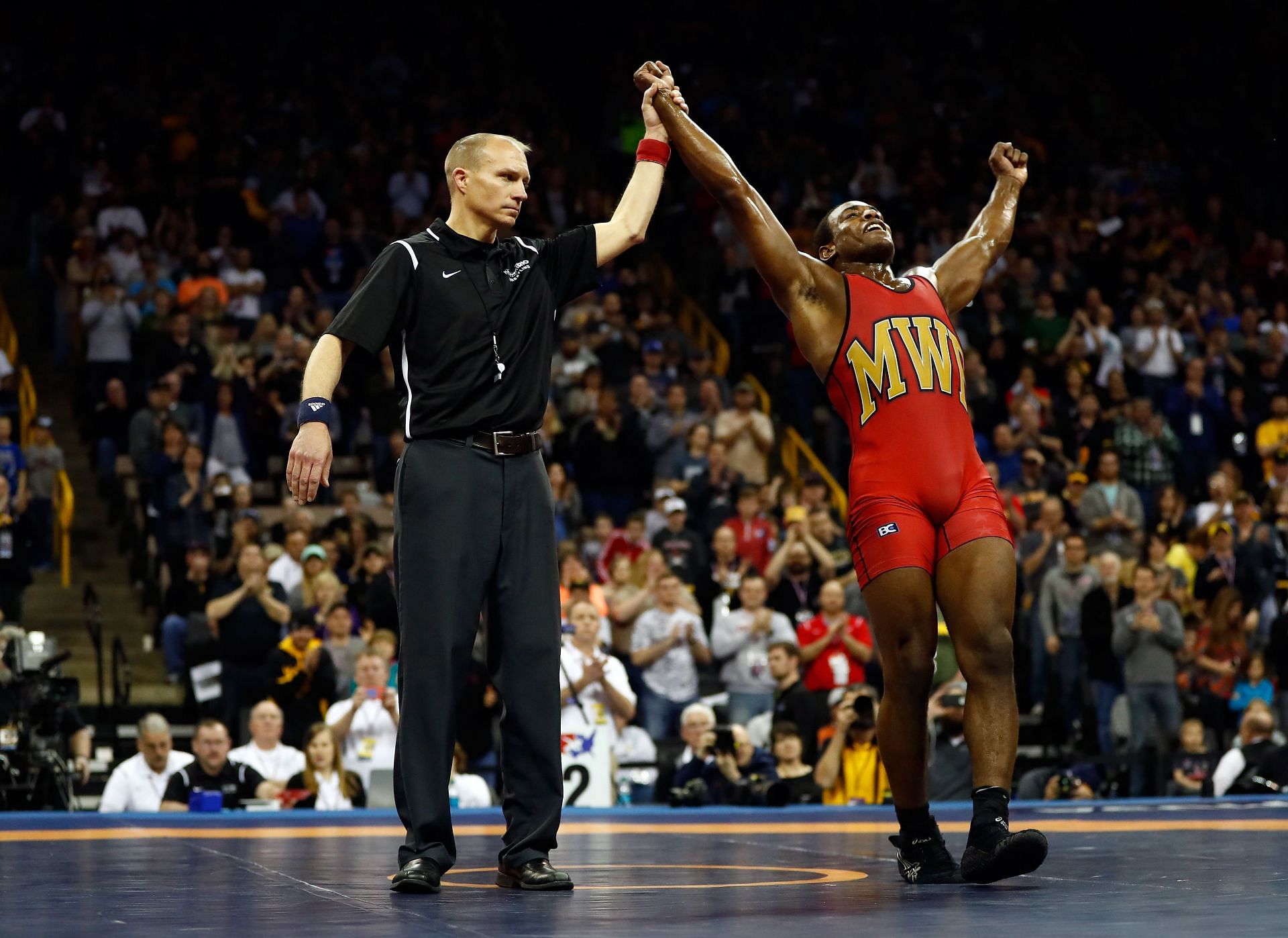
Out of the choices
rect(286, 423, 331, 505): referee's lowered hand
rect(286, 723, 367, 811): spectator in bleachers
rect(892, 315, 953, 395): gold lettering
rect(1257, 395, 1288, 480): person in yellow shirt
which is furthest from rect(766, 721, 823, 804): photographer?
rect(1257, 395, 1288, 480): person in yellow shirt

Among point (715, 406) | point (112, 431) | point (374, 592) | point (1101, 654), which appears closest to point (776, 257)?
point (374, 592)

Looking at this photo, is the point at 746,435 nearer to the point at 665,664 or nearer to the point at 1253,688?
the point at 665,664

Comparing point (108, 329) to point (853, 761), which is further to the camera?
point (108, 329)

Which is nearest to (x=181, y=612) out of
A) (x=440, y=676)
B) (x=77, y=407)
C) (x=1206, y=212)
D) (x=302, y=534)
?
(x=302, y=534)

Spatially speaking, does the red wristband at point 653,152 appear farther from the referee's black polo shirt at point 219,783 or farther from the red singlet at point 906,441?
the referee's black polo shirt at point 219,783

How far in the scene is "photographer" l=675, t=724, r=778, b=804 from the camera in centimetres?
990

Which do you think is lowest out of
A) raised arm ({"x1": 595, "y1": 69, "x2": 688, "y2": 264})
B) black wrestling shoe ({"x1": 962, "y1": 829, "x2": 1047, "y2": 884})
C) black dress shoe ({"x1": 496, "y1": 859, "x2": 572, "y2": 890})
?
black dress shoe ({"x1": 496, "y1": 859, "x2": 572, "y2": 890})

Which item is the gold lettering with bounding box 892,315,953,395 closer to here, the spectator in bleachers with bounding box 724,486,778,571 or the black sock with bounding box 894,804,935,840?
the black sock with bounding box 894,804,935,840

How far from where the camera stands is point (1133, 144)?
21.6 m

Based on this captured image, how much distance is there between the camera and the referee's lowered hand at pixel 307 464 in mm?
4559

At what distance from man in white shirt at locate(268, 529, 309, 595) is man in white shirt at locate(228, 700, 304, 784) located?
1950 mm

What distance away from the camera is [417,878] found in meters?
4.67

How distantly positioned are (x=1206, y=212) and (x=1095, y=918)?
692 inches

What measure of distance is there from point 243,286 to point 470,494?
36.1ft
